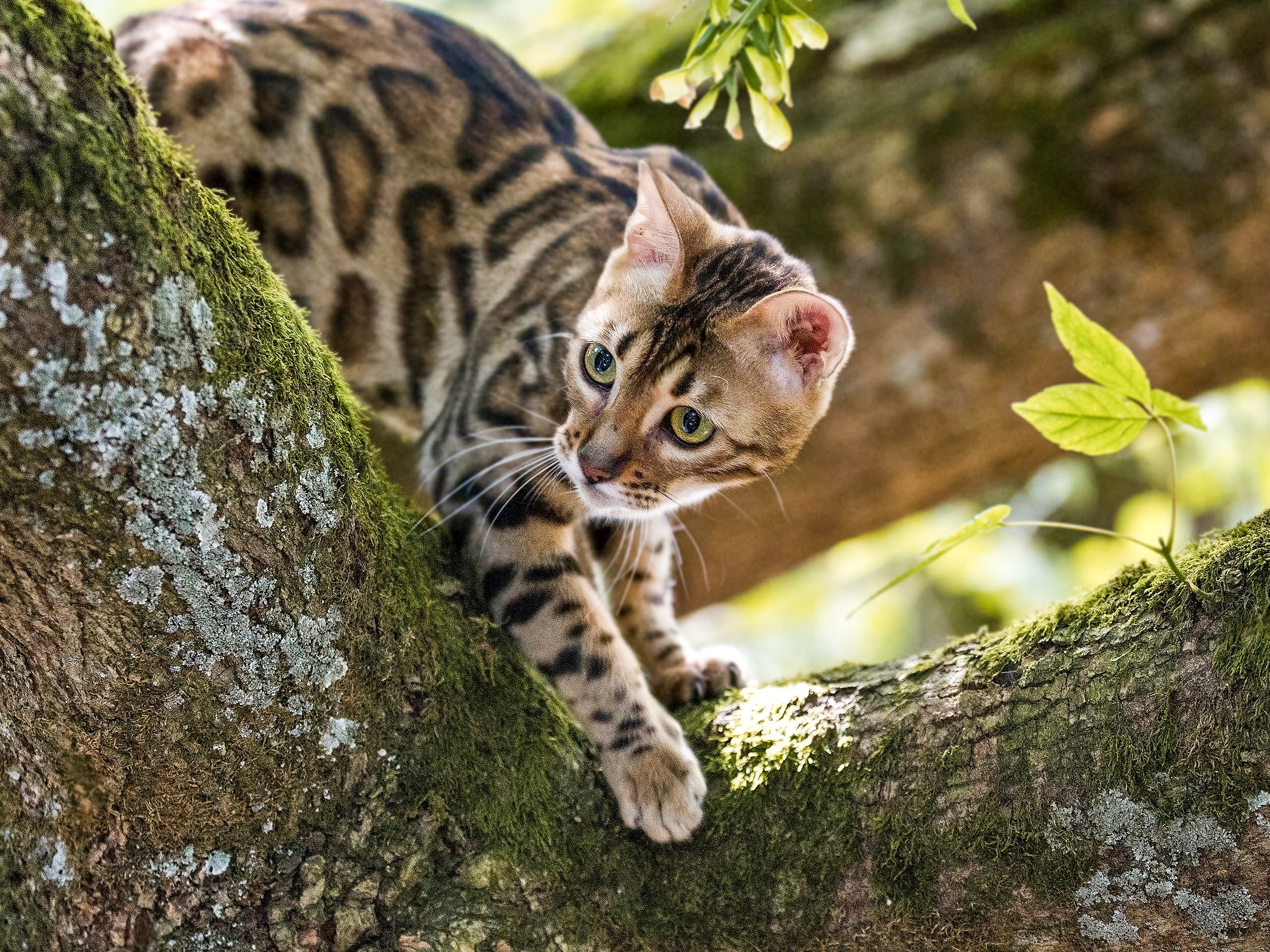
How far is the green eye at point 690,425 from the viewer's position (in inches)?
113

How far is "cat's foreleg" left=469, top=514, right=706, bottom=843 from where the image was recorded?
260 centimetres

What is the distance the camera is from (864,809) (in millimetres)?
2268

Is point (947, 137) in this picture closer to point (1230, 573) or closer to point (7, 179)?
point (1230, 573)

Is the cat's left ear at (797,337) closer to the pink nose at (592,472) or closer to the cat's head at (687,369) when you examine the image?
the cat's head at (687,369)

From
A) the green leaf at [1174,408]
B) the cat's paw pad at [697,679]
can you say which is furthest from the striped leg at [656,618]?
the green leaf at [1174,408]

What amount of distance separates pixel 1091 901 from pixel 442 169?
2.94m

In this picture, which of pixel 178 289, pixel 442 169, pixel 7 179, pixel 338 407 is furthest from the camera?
pixel 442 169

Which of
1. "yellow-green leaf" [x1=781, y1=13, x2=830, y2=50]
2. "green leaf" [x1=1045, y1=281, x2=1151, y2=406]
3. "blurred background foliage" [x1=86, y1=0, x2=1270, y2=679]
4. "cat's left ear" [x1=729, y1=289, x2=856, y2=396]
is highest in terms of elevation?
"yellow-green leaf" [x1=781, y1=13, x2=830, y2=50]

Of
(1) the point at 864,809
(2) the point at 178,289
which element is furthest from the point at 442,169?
(1) the point at 864,809

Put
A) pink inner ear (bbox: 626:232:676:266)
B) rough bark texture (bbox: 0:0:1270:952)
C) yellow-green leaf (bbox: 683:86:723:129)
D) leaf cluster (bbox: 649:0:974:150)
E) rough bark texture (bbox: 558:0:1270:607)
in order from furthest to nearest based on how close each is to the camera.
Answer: rough bark texture (bbox: 558:0:1270:607)
pink inner ear (bbox: 626:232:676:266)
yellow-green leaf (bbox: 683:86:723:129)
leaf cluster (bbox: 649:0:974:150)
rough bark texture (bbox: 0:0:1270:952)

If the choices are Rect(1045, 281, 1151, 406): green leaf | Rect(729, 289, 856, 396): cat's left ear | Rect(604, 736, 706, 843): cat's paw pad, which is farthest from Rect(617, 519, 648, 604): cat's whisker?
Rect(1045, 281, 1151, 406): green leaf

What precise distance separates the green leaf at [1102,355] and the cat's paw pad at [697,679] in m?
1.50

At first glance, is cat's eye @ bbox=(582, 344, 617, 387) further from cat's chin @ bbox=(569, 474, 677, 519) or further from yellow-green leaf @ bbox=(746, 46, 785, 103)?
yellow-green leaf @ bbox=(746, 46, 785, 103)

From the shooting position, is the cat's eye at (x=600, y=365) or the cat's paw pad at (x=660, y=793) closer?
the cat's paw pad at (x=660, y=793)
